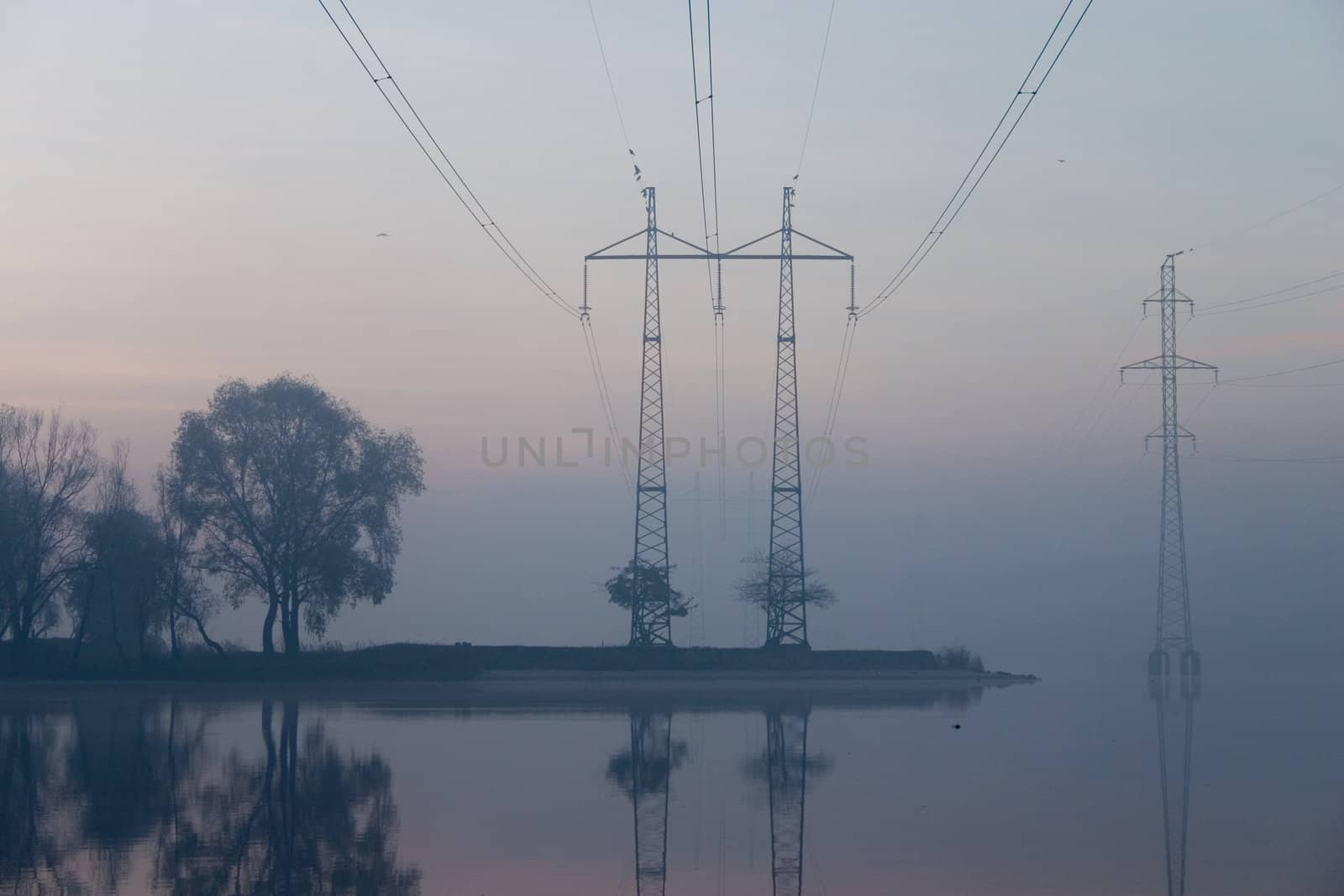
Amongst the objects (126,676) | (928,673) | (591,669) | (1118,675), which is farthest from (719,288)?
(1118,675)

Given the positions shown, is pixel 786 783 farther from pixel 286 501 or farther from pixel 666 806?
pixel 286 501

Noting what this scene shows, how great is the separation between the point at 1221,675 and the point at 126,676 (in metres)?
47.8

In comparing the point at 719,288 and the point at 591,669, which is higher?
the point at 719,288

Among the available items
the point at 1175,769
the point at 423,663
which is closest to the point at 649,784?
the point at 1175,769

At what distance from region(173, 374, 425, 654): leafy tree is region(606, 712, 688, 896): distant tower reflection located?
19996 mm

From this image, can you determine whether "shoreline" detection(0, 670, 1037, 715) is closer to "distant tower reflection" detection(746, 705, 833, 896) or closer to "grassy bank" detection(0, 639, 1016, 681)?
"grassy bank" detection(0, 639, 1016, 681)

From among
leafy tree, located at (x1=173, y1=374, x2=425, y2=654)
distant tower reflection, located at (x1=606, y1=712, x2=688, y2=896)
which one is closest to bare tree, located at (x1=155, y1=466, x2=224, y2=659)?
leafy tree, located at (x1=173, y1=374, x2=425, y2=654)

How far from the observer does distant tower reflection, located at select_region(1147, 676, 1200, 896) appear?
13.5 meters

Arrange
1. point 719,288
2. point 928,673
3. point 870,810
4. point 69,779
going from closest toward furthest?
1. point 870,810
2. point 69,779
3. point 719,288
4. point 928,673

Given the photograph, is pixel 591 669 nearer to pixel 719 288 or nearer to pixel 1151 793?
pixel 719 288

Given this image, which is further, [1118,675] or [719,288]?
[1118,675]

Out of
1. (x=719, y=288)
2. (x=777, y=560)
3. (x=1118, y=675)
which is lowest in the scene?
(x=1118, y=675)

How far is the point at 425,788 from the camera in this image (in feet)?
59.8

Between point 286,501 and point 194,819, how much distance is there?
1319 inches
